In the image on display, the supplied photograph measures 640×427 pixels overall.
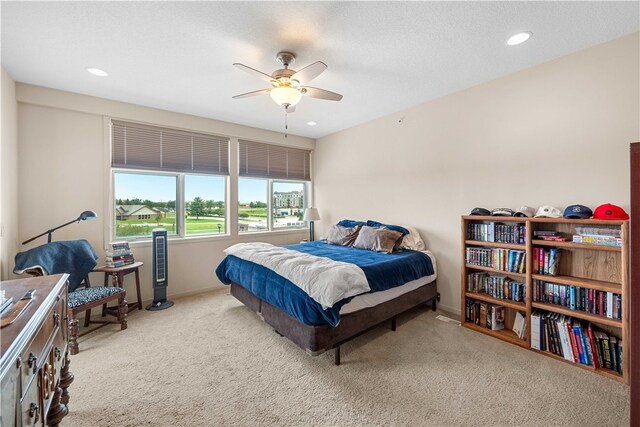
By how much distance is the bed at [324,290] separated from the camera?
2.13m

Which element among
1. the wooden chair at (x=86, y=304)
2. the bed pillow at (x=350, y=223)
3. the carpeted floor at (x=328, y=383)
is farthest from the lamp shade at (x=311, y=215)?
the wooden chair at (x=86, y=304)

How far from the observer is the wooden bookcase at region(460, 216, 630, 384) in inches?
76.5

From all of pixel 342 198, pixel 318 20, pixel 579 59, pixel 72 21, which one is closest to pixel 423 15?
pixel 318 20

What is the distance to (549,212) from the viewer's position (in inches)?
92.8

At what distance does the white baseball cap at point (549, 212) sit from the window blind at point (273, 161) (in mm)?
3736

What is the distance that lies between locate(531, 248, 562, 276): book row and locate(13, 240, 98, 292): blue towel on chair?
171 inches

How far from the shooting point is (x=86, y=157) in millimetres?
3205

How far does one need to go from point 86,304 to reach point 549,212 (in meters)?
4.28

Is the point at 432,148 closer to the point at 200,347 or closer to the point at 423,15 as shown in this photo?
the point at 423,15

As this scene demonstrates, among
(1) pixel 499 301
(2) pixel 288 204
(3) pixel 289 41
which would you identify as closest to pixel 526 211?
(1) pixel 499 301

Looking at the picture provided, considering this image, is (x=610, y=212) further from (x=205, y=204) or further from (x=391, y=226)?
(x=205, y=204)

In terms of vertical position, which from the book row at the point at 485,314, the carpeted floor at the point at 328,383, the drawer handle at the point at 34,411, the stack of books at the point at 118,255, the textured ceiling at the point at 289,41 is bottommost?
the carpeted floor at the point at 328,383

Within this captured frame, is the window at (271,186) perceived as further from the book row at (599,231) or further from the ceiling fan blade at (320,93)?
the book row at (599,231)

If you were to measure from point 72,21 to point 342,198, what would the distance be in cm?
375
